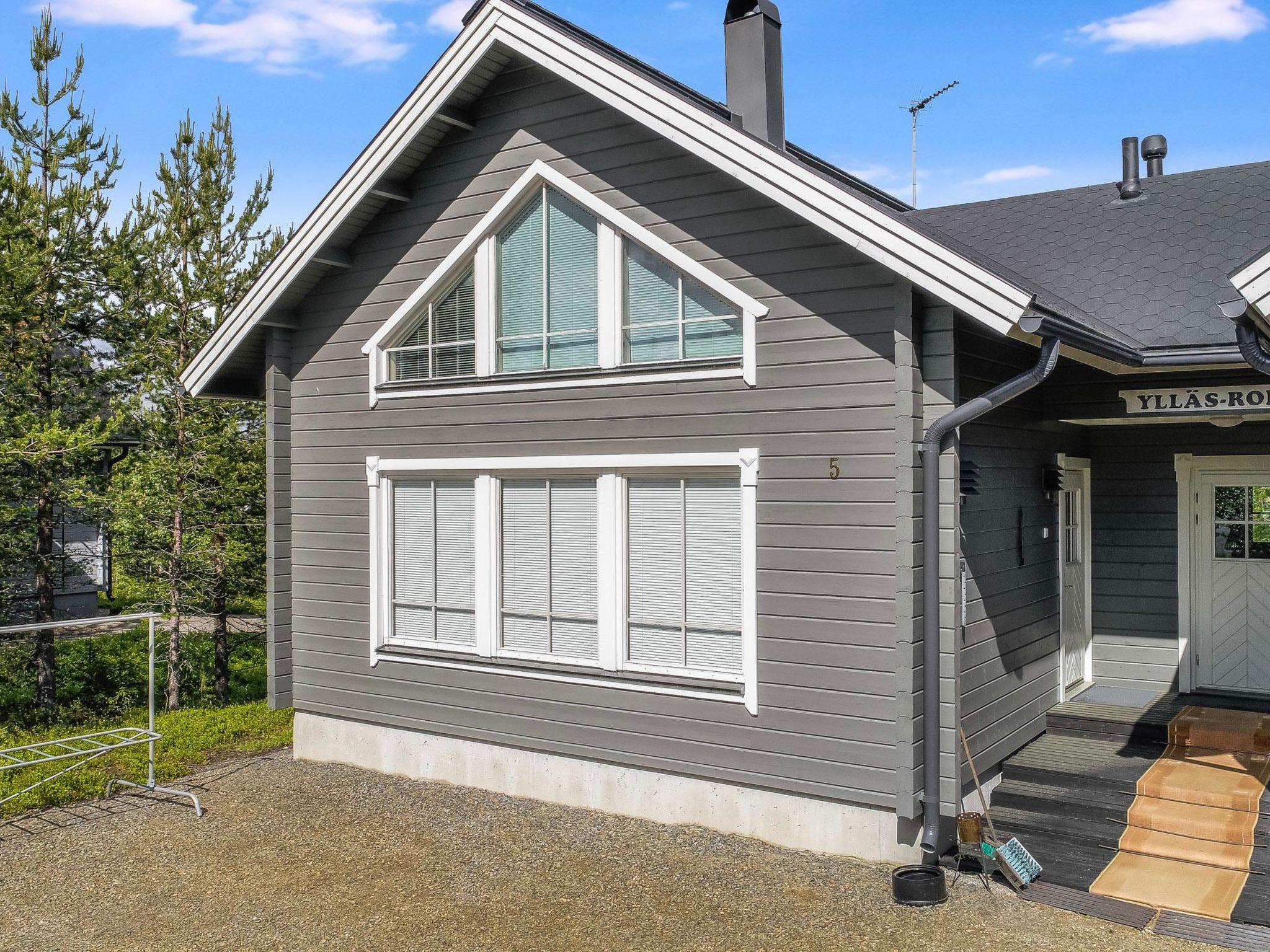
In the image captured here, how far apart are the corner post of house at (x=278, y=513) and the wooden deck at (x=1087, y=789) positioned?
6439mm

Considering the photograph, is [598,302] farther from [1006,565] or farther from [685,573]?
[1006,565]

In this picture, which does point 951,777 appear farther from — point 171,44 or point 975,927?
point 171,44

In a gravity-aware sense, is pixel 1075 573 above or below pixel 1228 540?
below

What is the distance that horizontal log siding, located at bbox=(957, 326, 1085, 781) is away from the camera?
6.93 m

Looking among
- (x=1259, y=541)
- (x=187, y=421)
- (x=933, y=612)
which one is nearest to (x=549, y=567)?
(x=933, y=612)

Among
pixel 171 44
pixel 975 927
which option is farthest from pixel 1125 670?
pixel 171 44

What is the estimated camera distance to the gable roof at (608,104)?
239 inches

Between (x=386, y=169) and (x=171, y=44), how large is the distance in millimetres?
8448

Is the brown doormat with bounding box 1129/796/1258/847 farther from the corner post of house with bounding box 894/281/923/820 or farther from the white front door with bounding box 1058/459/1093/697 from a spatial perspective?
the white front door with bounding box 1058/459/1093/697

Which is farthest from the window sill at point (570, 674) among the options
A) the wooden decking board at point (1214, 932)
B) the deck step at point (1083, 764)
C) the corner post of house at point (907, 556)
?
the wooden decking board at point (1214, 932)

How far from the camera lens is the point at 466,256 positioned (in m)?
8.55

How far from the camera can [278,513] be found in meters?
9.74

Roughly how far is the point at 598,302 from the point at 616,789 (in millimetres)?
3732

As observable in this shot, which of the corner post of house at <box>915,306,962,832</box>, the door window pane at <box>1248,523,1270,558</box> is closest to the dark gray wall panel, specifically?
the door window pane at <box>1248,523,1270,558</box>
